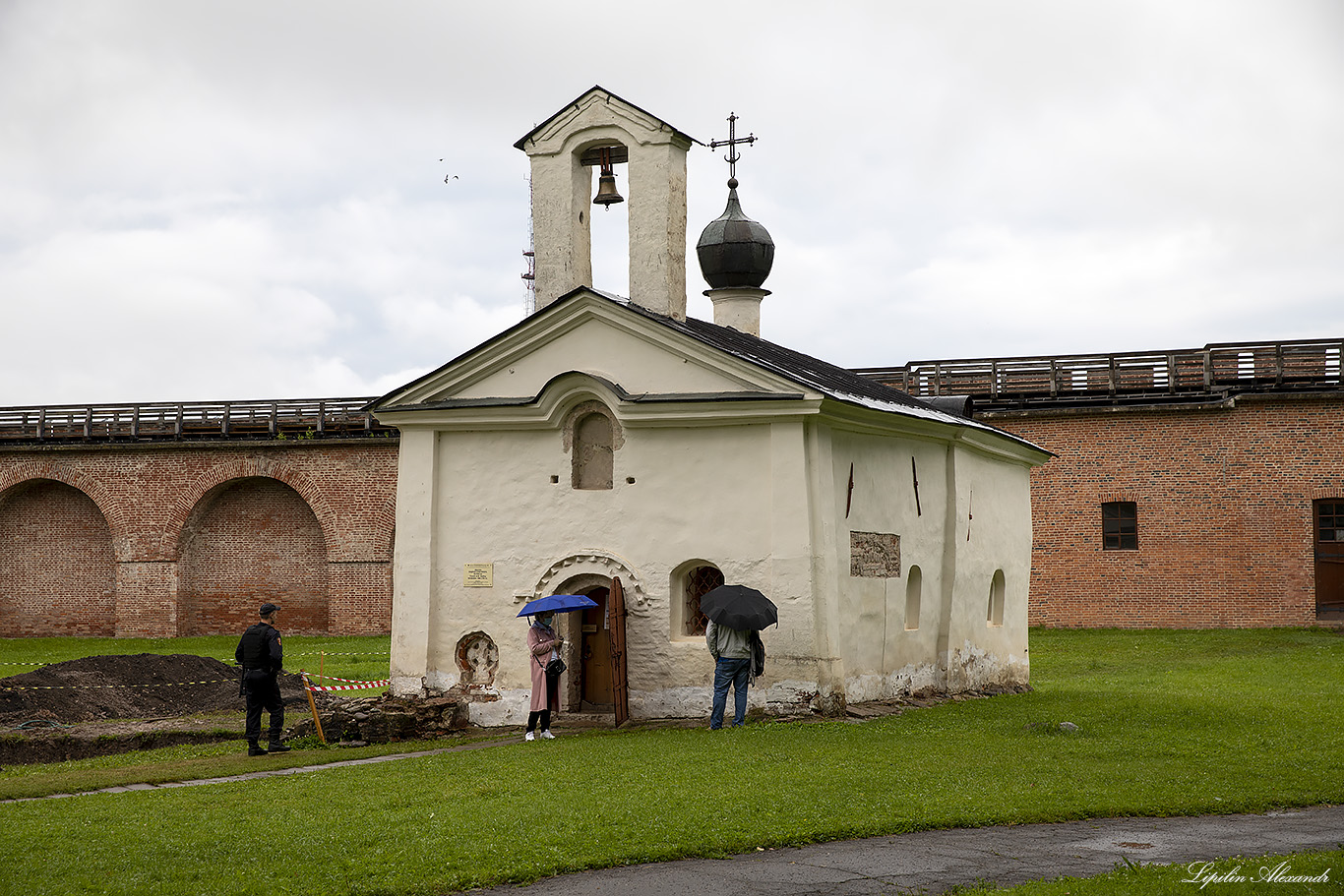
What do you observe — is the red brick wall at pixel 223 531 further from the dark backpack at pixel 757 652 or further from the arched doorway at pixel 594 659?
the dark backpack at pixel 757 652

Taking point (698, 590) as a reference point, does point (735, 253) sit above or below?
above

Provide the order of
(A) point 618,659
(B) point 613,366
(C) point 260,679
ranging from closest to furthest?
(C) point 260,679, (A) point 618,659, (B) point 613,366

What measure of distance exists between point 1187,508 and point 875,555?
15455mm

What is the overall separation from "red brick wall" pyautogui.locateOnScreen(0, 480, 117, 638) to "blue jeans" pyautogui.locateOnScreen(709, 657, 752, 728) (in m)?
26.0

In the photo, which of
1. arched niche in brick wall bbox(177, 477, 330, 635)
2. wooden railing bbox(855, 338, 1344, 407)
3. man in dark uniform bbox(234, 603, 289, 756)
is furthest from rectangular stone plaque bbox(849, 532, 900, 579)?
arched niche in brick wall bbox(177, 477, 330, 635)

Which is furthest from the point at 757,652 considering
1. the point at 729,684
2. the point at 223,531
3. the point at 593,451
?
the point at 223,531

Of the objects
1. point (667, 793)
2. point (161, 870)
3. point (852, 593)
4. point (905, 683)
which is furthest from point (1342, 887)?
point (905, 683)

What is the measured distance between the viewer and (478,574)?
17.0 m

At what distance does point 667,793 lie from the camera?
409 inches

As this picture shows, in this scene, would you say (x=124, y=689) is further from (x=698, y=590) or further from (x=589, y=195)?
(x=589, y=195)

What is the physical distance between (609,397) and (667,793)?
6.70m

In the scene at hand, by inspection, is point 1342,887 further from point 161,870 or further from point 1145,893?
point 161,870

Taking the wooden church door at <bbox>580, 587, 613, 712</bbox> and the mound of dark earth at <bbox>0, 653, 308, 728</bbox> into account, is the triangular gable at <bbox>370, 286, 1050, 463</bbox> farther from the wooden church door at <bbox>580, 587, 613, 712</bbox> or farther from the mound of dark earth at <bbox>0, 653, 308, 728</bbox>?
the mound of dark earth at <bbox>0, 653, 308, 728</bbox>

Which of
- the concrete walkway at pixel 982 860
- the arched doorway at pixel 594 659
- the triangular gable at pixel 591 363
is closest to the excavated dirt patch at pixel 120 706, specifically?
the arched doorway at pixel 594 659
